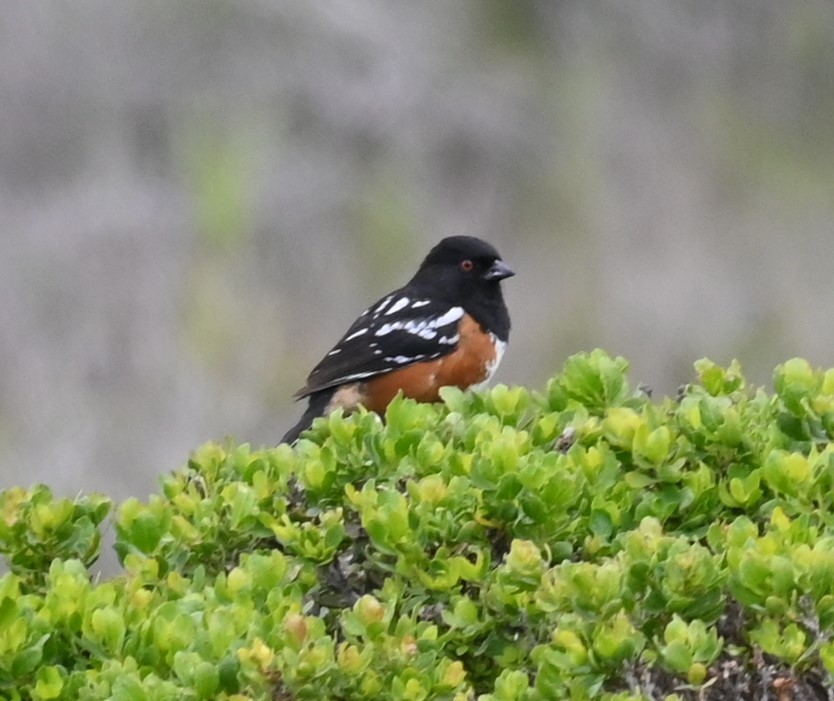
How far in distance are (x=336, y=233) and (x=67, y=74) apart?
5.03 ft

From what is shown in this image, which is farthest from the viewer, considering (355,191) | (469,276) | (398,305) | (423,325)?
(355,191)

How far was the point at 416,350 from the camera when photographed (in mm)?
5418

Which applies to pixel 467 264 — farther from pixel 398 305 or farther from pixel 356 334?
pixel 356 334

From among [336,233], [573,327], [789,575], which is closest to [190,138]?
[336,233]

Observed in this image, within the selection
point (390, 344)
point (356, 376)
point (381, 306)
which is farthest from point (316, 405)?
point (381, 306)

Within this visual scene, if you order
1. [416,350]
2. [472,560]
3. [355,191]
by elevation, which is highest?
[355,191]

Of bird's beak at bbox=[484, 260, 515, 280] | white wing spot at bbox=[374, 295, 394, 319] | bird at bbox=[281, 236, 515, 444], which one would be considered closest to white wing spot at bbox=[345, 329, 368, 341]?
bird at bbox=[281, 236, 515, 444]

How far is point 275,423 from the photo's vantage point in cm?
719

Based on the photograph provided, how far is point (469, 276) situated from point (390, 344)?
56cm

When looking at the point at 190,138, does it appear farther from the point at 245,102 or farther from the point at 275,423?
the point at 275,423

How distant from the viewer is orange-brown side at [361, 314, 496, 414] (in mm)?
5383

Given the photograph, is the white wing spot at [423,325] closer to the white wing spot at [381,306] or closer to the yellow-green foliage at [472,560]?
the white wing spot at [381,306]

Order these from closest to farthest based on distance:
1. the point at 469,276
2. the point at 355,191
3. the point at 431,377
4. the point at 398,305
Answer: the point at 431,377 < the point at 398,305 < the point at 469,276 < the point at 355,191

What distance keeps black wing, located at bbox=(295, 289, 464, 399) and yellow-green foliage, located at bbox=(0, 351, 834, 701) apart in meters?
2.40
